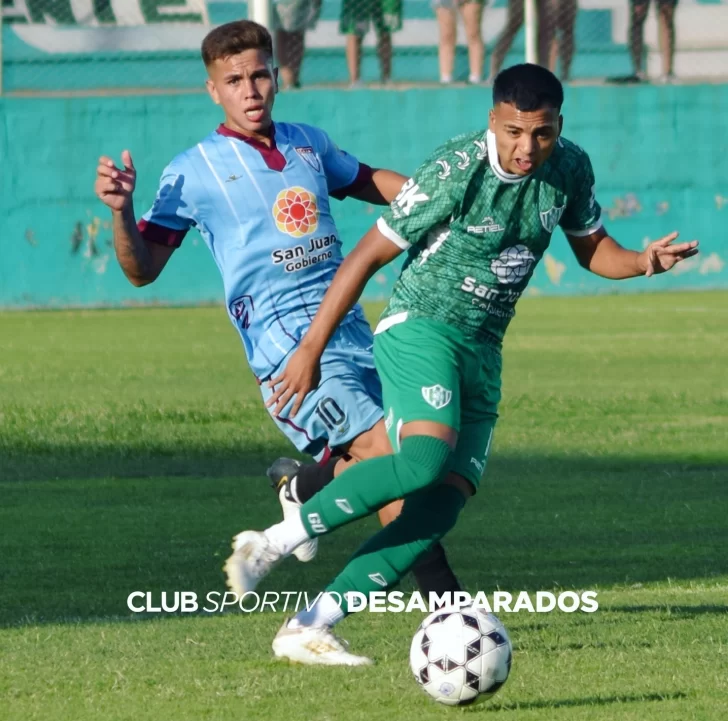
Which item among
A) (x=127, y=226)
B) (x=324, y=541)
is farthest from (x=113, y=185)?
(x=324, y=541)

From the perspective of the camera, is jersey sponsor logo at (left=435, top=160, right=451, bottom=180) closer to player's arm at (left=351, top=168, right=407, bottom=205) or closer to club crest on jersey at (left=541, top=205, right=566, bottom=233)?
club crest on jersey at (left=541, top=205, right=566, bottom=233)

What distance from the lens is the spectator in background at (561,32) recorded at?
762 inches

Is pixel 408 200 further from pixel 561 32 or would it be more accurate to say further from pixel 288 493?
pixel 561 32

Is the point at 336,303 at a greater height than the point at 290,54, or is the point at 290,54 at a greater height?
the point at 336,303

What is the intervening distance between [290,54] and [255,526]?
461 inches

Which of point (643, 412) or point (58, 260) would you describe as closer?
point (643, 412)

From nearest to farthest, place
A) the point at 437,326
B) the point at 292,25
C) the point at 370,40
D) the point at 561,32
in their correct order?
the point at 437,326
the point at 292,25
the point at 370,40
the point at 561,32

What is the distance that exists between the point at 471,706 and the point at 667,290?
16.7m

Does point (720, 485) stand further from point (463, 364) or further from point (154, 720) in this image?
point (154, 720)

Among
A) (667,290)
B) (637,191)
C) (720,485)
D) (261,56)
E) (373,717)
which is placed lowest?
(667,290)

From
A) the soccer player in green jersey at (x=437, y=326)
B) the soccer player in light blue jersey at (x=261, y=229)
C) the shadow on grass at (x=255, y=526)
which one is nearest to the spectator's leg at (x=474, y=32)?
the shadow on grass at (x=255, y=526)

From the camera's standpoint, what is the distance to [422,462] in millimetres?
4910

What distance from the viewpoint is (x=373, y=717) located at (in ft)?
14.1

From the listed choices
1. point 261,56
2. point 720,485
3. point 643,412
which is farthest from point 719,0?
point 261,56
